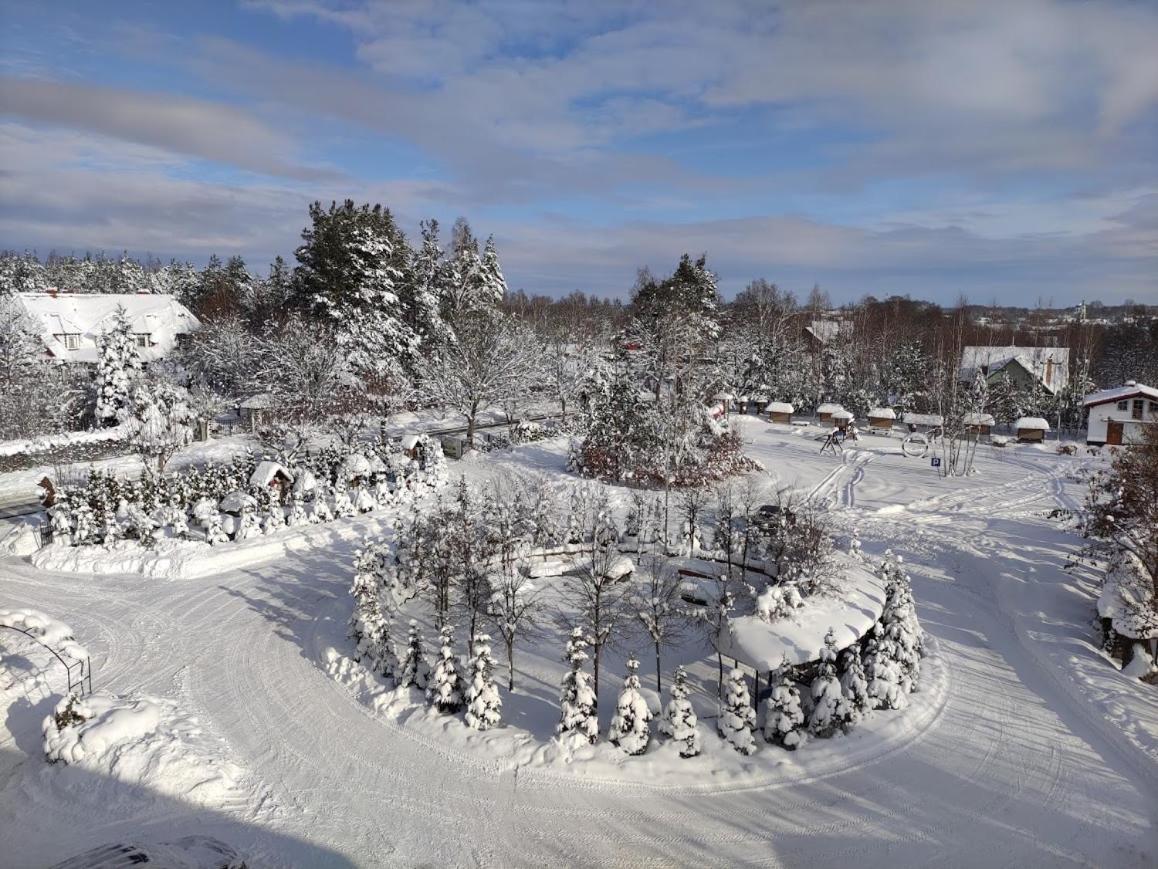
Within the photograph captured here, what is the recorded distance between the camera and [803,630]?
13.4 m

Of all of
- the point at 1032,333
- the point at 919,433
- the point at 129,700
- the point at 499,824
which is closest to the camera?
the point at 499,824

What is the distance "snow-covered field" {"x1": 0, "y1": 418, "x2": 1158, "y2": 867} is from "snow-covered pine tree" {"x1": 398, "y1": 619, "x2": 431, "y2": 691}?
591mm

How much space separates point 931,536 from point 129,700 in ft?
78.7

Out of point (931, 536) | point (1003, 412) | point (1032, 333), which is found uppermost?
point (1032, 333)

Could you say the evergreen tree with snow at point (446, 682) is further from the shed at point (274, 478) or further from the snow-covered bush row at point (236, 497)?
the shed at point (274, 478)

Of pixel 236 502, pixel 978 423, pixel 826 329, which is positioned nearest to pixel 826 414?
pixel 978 423

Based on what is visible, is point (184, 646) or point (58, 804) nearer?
point (58, 804)

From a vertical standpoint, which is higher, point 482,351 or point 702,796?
point 482,351

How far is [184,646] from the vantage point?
1588cm

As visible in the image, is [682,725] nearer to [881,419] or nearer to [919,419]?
[919,419]

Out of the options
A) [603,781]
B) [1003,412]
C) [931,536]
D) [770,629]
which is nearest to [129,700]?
[603,781]

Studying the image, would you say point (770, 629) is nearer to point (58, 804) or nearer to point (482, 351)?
point (58, 804)

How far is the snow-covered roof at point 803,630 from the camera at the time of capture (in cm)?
1284

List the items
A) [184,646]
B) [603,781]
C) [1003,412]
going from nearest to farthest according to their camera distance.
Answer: [603,781]
[184,646]
[1003,412]
